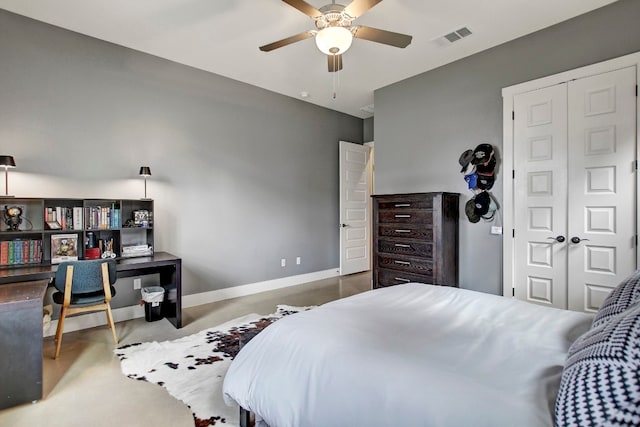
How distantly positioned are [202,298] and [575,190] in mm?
4296

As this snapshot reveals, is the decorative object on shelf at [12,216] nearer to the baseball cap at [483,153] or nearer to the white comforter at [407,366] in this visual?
the white comforter at [407,366]

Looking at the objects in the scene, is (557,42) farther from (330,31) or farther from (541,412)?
(541,412)

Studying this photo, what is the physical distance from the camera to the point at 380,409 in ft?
3.37

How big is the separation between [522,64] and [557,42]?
12.6 inches

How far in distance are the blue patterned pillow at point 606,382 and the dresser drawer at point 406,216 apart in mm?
2812

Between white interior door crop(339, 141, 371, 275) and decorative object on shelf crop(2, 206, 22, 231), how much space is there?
13.9ft

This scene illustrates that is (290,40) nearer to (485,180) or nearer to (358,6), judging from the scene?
(358,6)

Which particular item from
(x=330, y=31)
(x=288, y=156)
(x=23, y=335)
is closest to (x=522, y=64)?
(x=330, y=31)

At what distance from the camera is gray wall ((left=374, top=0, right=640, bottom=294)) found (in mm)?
2916

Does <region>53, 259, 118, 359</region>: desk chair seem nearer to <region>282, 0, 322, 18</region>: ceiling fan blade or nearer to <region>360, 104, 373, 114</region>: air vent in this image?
<region>282, 0, 322, 18</region>: ceiling fan blade

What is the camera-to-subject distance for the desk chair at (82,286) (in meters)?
2.71

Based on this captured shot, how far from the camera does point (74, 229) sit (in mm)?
3166

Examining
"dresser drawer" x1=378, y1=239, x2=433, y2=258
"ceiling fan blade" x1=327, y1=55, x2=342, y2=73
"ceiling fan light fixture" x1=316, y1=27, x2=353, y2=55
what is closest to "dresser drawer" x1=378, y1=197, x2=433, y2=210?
"dresser drawer" x1=378, y1=239, x2=433, y2=258

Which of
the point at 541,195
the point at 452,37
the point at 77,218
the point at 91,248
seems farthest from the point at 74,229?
the point at 541,195
